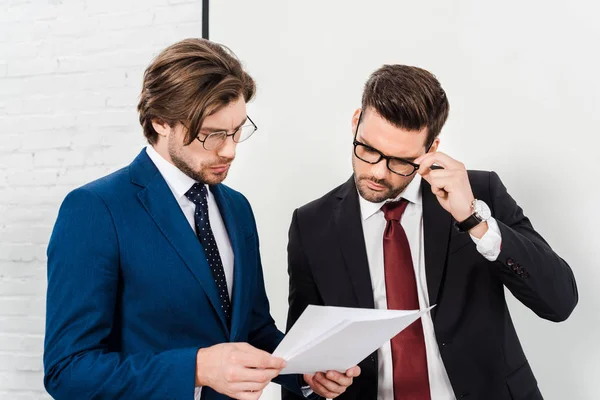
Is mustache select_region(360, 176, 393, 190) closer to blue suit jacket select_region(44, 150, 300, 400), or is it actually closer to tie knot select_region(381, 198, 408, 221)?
tie knot select_region(381, 198, 408, 221)

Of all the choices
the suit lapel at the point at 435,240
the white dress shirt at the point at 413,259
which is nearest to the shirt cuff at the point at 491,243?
the white dress shirt at the point at 413,259

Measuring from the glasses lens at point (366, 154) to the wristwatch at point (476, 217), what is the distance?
0.87ft

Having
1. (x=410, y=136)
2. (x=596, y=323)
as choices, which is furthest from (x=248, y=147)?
(x=596, y=323)

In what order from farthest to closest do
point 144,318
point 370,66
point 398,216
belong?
1. point 370,66
2. point 398,216
3. point 144,318

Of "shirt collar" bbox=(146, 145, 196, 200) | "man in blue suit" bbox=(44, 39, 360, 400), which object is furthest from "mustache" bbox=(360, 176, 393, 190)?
"shirt collar" bbox=(146, 145, 196, 200)

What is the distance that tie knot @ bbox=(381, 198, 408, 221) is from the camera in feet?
5.95

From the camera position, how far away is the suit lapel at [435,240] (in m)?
1.73

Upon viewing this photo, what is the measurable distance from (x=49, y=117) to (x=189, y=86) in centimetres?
162

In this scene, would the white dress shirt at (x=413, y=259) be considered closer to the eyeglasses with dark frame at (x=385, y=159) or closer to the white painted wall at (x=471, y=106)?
the eyeglasses with dark frame at (x=385, y=159)

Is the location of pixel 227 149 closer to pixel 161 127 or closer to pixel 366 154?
pixel 161 127

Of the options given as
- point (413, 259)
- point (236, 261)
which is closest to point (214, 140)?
point (236, 261)

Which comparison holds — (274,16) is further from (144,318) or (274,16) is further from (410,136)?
(144,318)

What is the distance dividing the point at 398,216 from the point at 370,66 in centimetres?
79

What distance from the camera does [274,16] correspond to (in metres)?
2.56
